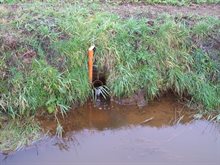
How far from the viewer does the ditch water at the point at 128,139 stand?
3.50 m

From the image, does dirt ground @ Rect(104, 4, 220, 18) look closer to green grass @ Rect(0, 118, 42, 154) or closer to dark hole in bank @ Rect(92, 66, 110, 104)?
dark hole in bank @ Rect(92, 66, 110, 104)

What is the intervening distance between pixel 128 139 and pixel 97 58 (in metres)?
1.11

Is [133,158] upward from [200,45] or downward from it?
downward

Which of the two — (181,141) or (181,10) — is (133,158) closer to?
(181,141)

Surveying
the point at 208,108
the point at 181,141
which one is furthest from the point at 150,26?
the point at 181,141

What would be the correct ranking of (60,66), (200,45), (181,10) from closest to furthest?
(60,66) → (200,45) → (181,10)

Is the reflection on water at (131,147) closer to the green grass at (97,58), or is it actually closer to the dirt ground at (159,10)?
the green grass at (97,58)

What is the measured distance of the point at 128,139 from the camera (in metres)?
3.79

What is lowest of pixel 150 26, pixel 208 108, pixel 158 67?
pixel 208 108

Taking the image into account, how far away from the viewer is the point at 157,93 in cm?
436

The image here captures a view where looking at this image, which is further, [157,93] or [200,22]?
[200,22]

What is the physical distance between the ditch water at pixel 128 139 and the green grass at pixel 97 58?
0.20 meters

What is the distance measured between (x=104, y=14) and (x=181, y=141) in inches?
81.6

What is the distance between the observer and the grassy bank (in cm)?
393
